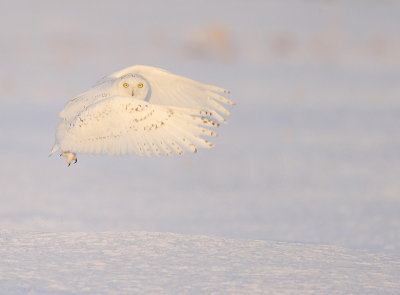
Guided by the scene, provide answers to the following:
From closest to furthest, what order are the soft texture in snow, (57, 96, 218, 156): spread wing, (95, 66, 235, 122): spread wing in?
the soft texture in snow → (57, 96, 218, 156): spread wing → (95, 66, 235, 122): spread wing

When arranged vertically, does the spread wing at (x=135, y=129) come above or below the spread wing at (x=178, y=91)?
below

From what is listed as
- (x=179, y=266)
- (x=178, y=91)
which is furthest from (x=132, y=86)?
(x=179, y=266)

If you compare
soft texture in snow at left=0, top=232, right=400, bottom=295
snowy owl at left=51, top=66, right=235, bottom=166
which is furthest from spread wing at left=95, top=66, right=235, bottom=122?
soft texture in snow at left=0, top=232, right=400, bottom=295

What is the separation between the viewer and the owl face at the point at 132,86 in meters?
A: 16.0

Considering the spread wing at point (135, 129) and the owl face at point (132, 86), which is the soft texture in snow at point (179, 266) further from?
the owl face at point (132, 86)

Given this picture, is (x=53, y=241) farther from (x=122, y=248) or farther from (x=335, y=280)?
(x=335, y=280)

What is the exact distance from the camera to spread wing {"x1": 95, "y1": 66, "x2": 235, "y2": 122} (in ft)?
51.0

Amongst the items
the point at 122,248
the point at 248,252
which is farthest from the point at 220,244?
the point at 122,248

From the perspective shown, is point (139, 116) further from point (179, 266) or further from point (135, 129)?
point (179, 266)

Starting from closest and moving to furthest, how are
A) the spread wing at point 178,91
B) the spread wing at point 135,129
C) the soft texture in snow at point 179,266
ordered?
1. the soft texture in snow at point 179,266
2. the spread wing at point 135,129
3. the spread wing at point 178,91

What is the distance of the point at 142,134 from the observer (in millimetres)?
14367

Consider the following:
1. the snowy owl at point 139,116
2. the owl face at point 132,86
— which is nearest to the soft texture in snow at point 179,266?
the snowy owl at point 139,116

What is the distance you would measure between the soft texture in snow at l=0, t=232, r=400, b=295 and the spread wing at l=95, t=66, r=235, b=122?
213cm

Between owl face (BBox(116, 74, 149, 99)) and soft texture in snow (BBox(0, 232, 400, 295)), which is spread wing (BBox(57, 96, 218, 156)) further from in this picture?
soft texture in snow (BBox(0, 232, 400, 295))
